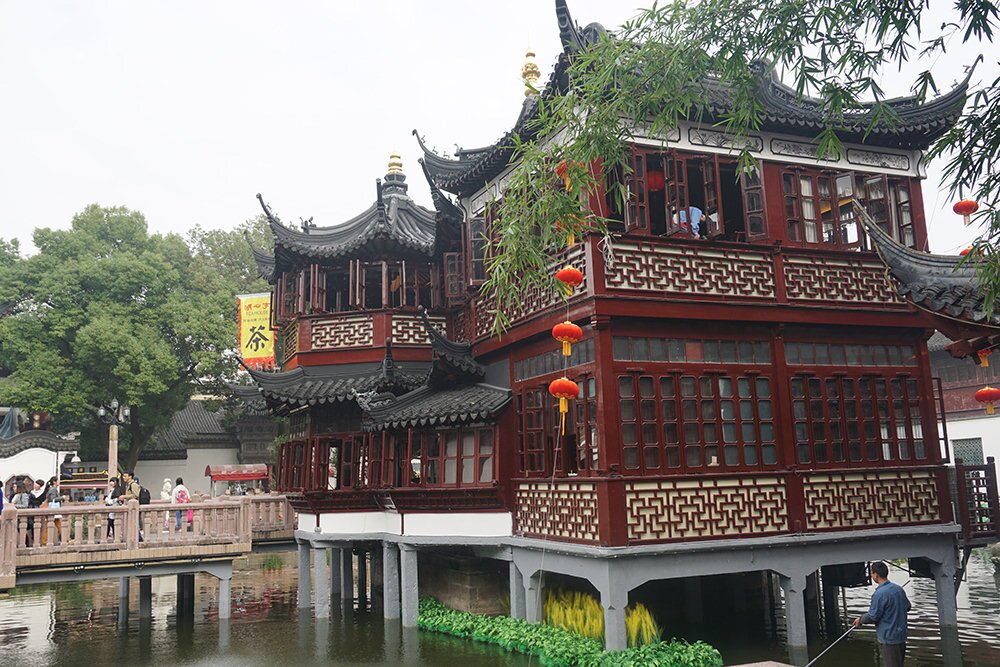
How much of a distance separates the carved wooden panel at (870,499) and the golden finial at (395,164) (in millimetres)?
13385

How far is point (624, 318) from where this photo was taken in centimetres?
1202

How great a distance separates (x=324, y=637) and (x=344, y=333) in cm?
614

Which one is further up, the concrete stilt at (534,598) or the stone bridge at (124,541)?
the stone bridge at (124,541)

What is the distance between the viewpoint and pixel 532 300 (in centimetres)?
1368

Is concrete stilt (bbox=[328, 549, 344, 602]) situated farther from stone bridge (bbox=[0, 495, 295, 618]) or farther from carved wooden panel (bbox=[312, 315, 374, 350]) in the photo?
carved wooden panel (bbox=[312, 315, 374, 350])

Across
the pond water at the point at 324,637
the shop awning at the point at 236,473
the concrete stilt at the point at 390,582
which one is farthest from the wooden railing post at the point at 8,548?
the shop awning at the point at 236,473

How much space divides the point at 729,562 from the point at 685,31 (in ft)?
23.3

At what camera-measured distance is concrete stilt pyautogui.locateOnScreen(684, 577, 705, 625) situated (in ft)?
48.1

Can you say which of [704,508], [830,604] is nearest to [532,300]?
[704,508]

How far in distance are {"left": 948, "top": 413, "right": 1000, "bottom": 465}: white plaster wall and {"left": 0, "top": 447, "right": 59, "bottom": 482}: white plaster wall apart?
97.6ft

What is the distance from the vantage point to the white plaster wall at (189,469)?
39781mm

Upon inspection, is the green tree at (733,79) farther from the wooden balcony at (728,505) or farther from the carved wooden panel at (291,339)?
the carved wooden panel at (291,339)

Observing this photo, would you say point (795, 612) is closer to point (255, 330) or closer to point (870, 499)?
point (870, 499)

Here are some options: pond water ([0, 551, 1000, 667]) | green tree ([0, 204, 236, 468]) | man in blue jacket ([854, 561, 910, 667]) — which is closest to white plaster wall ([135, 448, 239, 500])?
green tree ([0, 204, 236, 468])
